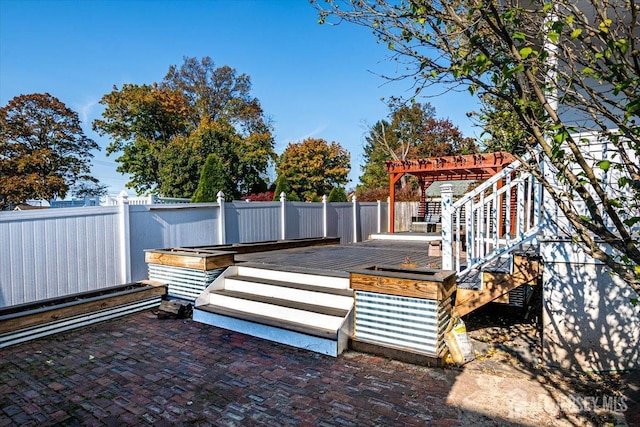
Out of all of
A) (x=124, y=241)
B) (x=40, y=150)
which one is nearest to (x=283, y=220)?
(x=124, y=241)

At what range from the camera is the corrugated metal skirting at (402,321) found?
3.34 metres

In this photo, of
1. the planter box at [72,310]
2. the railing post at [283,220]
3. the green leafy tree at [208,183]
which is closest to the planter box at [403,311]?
the planter box at [72,310]

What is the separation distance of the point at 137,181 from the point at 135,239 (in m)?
17.8

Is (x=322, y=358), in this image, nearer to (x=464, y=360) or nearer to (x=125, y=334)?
(x=464, y=360)

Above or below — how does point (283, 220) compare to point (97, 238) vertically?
above

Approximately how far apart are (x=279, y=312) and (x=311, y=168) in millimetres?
19869

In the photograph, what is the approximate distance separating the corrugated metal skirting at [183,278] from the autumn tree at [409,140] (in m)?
19.8

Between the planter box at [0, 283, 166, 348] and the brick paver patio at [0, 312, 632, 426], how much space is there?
0.68 feet

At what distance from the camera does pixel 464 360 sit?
3.39m

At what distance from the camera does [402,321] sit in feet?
11.4

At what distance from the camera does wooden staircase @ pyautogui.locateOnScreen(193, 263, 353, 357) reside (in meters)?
3.73

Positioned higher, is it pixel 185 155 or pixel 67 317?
pixel 185 155

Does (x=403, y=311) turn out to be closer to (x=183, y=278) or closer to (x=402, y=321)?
(x=402, y=321)

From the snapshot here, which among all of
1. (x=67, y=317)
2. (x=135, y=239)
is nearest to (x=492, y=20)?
(x=67, y=317)
